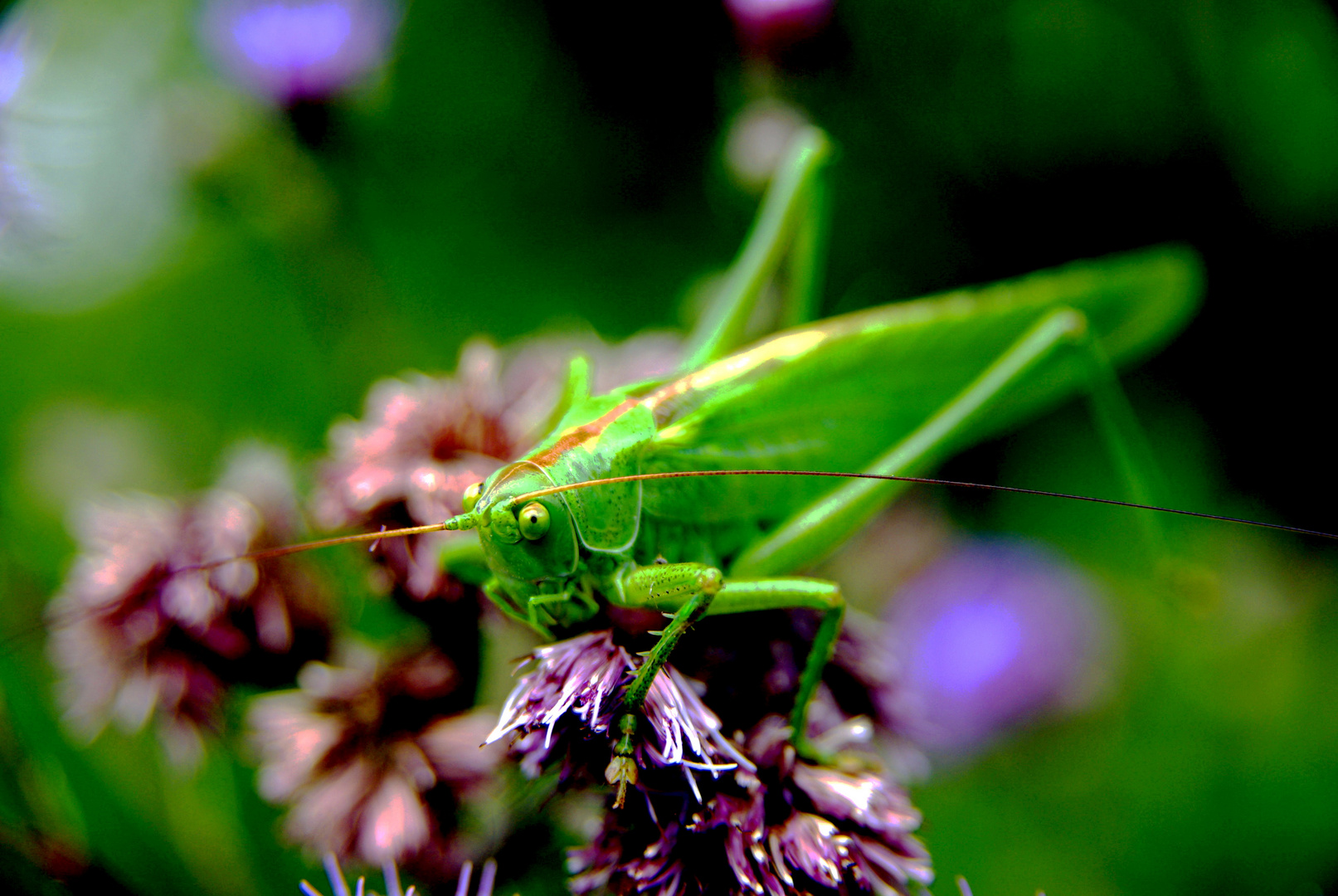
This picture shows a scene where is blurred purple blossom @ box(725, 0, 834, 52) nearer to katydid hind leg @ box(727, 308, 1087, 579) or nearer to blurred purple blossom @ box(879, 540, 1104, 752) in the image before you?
katydid hind leg @ box(727, 308, 1087, 579)

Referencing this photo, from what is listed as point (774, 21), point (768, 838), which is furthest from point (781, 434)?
point (774, 21)

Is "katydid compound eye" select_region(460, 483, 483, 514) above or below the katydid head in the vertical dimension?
above

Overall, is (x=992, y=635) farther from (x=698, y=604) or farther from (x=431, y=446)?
(x=431, y=446)

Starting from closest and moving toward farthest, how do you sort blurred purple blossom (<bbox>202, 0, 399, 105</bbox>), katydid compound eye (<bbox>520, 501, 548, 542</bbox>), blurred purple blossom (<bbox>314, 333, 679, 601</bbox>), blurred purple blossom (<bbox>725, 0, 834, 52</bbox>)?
1. katydid compound eye (<bbox>520, 501, 548, 542</bbox>)
2. blurred purple blossom (<bbox>314, 333, 679, 601</bbox>)
3. blurred purple blossom (<bbox>202, 0, 399, 105</bbox>)
4. blurred purple blossom (<bbox>725, 0, 834, 52</bbox>)

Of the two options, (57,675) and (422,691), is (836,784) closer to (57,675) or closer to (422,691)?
(422,691)

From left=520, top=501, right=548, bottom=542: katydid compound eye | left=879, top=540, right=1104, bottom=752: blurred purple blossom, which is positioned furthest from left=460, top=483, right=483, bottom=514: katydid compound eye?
left=879, top=540, right=1104, bottom=752: blurred purple blossom

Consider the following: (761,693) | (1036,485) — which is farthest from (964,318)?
(1036,485)

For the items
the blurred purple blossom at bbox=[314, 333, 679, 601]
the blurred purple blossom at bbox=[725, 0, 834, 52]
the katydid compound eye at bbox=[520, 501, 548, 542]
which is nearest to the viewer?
the katydid compound eye at bbox=[520, 501, 548, 542]
